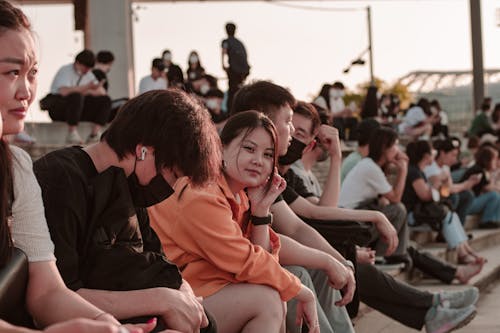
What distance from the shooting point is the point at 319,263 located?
14.7 ft

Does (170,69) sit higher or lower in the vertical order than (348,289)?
higher

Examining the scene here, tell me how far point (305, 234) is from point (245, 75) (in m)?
8.41

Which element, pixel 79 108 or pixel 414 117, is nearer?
pixel 79 108

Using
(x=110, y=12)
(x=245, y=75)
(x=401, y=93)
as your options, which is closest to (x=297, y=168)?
(x=245, y=75)

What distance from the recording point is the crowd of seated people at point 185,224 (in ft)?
8.35

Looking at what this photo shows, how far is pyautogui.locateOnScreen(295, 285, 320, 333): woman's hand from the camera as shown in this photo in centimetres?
401

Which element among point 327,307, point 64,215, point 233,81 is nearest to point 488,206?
point 233,81

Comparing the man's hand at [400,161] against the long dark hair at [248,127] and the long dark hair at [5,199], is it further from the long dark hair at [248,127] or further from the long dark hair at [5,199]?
the long dark hair at [5,199]

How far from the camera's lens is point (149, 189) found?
306cm

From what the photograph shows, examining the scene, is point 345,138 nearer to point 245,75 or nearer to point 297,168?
point 245,75

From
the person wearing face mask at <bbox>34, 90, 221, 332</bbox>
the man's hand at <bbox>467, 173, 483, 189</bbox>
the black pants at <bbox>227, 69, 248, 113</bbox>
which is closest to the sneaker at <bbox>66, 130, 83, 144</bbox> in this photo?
the black pants at <bbox>227, 69, 248, 113</bbox>

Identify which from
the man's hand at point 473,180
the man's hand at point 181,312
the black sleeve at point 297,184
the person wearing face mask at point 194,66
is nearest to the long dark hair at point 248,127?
the man's hand at point 181,312

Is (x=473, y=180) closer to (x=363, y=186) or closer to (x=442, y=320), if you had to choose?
(x=363, y=186)

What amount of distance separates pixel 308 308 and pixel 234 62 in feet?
30.2
